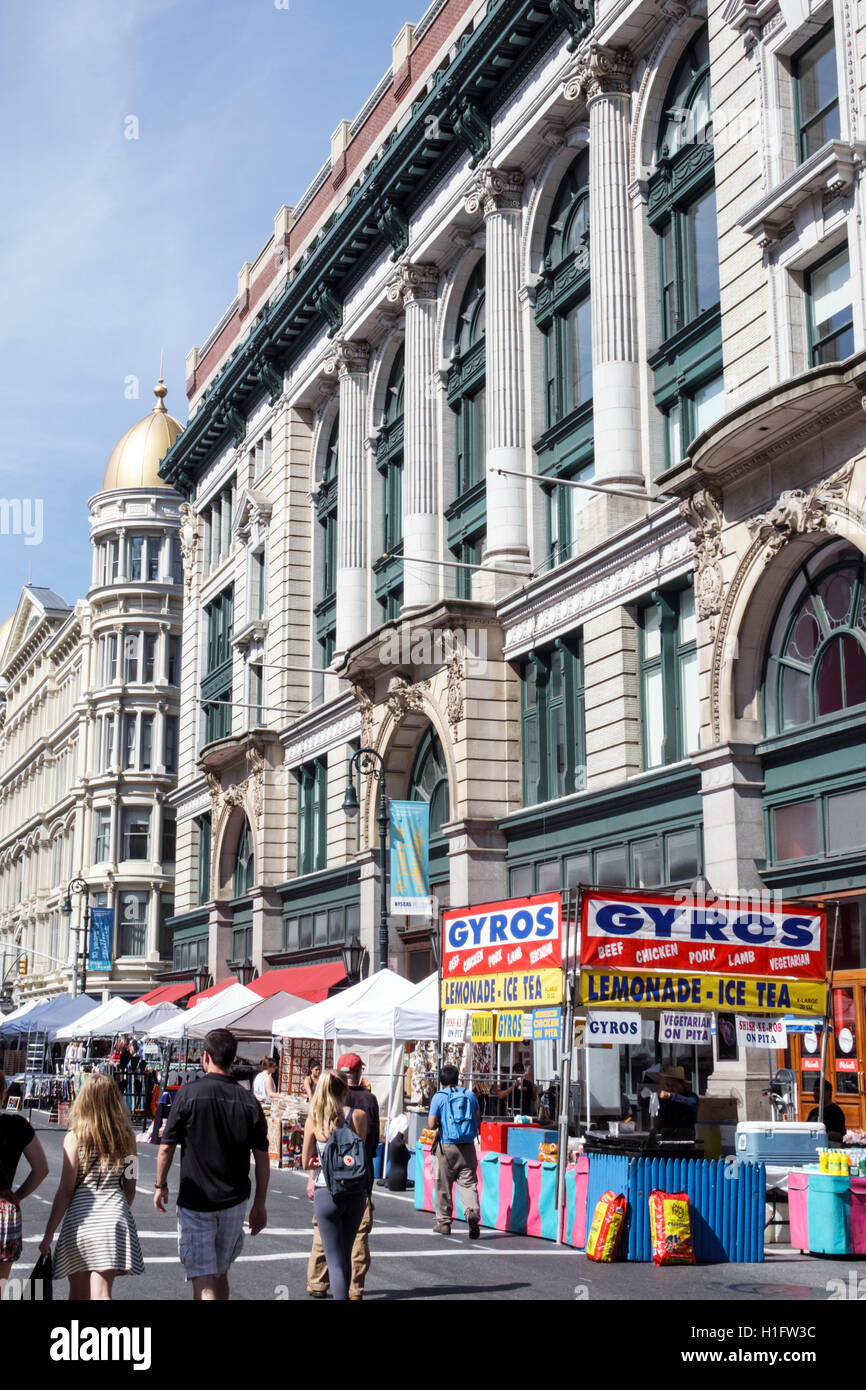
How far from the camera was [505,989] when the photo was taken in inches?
722

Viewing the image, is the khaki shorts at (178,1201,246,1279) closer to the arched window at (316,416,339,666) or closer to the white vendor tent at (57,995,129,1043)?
the white vendor tent at (57,995,129,1043)

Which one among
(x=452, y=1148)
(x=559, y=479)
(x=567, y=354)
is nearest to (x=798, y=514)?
(x=559, y=479)

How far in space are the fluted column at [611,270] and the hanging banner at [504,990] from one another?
12754 millimetres

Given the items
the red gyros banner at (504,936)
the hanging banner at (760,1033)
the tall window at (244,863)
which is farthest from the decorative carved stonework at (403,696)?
the hanging banner at (760,1033)

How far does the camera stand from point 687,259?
2861cm

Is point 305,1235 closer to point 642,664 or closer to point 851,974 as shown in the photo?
point 851,974

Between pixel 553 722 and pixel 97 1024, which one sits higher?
pixel 553 722

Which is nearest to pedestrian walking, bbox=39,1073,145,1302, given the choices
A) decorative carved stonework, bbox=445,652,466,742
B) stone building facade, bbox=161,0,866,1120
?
stone building facade, bbox=161,0,866,1120

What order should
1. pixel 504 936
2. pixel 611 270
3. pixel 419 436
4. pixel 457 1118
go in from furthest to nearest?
pixel 419 436 < pixel 611 270 < pixel 504 936 < pixel 457 1118

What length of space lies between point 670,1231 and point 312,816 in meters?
31.2

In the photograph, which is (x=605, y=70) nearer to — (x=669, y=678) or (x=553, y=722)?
(x=669, y=678)

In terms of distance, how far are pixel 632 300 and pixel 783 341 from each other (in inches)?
245
